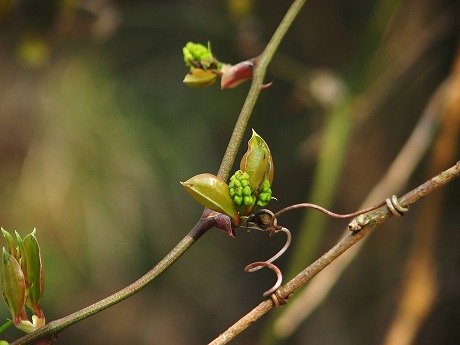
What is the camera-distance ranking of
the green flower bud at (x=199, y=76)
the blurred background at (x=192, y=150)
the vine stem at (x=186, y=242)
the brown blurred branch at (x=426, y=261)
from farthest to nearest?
the blurred background at (x=192, y=150), the brown blurred branch at (x=426, y=261), the green flower bud at (x=199, y=76), the vine stem at (x=186, y=242)

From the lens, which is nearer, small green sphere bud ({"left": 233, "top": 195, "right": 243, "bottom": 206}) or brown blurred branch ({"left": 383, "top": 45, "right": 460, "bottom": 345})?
small green sphere bud ({"left": 233, "top": 195, "right": 243, "bottom": 206})

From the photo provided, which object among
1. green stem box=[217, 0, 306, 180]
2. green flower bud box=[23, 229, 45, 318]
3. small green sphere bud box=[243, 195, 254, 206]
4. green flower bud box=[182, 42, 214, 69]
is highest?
green flower bud box=[182, 42, 214, 69]

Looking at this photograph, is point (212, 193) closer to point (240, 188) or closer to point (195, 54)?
point (240, 188)

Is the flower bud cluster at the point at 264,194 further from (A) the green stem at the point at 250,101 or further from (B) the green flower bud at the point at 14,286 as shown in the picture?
(B) the green flower bud at the point at 14,286

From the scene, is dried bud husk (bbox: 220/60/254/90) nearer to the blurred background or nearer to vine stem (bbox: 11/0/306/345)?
vine stem (bbox: 11/0/306/345)

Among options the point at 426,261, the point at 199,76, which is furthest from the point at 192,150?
the point at 199,76

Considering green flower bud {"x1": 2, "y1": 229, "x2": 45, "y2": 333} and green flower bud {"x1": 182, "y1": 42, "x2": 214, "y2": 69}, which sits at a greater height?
green flower bud {"x1": 182, "y1": 42, "x2": 214, "y2": 69}

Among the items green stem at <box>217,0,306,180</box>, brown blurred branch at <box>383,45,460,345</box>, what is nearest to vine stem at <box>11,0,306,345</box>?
green stem at <box>217,0,306,180</box>

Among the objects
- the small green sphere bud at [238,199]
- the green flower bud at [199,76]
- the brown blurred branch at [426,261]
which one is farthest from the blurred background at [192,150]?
the small green sphere bud at [238,199]
